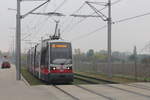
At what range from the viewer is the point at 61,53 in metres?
25.6

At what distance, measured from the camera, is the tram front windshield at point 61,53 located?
2533cm

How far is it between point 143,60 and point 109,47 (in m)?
3.43

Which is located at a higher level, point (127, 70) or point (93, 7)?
point (93, 7)

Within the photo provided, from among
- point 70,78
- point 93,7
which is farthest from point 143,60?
point 70,78

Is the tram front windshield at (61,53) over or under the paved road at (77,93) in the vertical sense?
over

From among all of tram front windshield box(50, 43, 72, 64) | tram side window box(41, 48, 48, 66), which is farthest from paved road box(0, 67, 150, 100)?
tram side window box(41, 48, 48, 66)

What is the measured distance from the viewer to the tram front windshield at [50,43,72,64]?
25328 millimetres

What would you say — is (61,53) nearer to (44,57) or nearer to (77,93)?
(44,57)

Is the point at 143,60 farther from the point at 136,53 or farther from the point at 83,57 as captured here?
the point at 83,57

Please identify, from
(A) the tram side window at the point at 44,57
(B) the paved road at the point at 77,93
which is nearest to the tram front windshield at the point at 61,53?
(A) the tram side window at the point at 44,57

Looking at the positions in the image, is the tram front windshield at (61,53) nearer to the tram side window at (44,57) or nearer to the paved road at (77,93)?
the tram side window at (44,57)

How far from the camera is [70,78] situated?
83.0 feet

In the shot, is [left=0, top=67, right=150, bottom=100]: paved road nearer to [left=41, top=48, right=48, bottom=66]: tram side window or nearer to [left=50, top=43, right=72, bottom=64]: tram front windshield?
[left=50, top=43, right=72, bottom=64]: tram front windshield

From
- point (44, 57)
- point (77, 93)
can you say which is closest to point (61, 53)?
point (44, 57)
